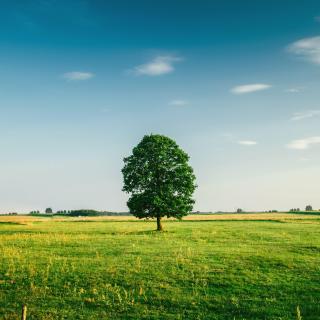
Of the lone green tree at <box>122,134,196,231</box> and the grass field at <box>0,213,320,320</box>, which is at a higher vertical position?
the lone green tree at <box>122,134,196,231</box>

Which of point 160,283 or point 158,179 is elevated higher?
point 158,179

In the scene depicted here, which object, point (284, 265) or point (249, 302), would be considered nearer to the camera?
point (249, 302)

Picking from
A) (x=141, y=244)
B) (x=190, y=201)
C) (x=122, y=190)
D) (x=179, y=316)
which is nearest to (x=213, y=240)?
(x=141, y=244)

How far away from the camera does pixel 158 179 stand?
208ft

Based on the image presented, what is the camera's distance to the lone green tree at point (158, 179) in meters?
61.7

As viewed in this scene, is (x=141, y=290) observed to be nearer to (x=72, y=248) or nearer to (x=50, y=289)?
(x=50, y=289)

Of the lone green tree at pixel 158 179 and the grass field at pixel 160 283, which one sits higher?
the lone green tree at pixel 158 179

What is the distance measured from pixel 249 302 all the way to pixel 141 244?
71.0 feet

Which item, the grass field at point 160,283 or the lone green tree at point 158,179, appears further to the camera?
the lone green tree at point 158,179

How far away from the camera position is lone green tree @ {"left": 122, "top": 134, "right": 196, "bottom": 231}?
2428 inches

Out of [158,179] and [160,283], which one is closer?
[160,283]

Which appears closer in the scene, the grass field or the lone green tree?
the grass field

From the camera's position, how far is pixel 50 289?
24.7m

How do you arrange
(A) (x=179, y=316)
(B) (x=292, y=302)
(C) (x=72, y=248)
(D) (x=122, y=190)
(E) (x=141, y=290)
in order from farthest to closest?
(D) (x=122, y=190)
(C) (x=72, y=248)
(E) (x=141, y=290)
(B) (x=292, y=302)
(A) (x=179, y=316)
